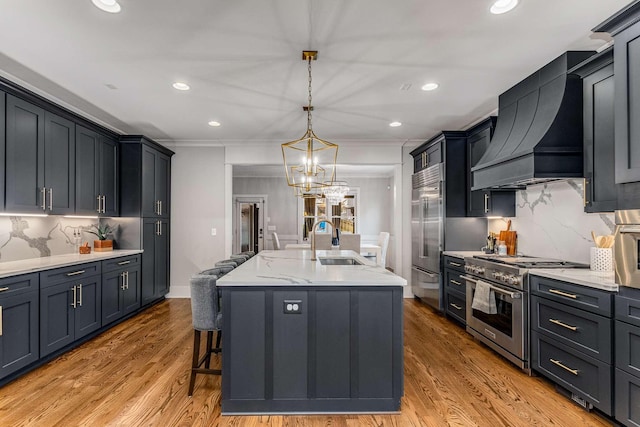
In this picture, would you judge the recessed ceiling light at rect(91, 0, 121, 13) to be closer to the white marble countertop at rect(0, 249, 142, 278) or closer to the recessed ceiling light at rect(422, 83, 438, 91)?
the white marble countertop at rect(0, 249, 142, 278)

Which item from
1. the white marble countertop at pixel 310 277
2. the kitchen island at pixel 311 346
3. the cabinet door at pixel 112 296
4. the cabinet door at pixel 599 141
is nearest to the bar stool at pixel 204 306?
the white marble countertop at pixel 310 277

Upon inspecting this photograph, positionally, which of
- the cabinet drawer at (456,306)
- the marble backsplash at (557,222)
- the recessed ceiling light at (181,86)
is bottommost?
the cabinet drawer at (456,306)

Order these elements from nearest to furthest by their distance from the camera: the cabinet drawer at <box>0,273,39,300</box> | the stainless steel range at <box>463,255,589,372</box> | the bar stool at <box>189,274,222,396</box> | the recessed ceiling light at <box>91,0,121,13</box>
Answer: the recessed ceiling light at <box>91,0,121,13</box>
the bar stool at <box>189,274,222,396</box>
the cabinet drawer at <box>0,273,39,300</box>
the stainless steel range at <box>463,255,589,372</box>

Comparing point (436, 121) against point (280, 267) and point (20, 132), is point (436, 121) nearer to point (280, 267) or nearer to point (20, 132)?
point (280, 267)

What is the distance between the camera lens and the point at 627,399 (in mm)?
2070

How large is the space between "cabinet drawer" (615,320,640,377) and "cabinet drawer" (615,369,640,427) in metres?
0.05

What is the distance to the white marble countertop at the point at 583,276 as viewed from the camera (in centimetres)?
224

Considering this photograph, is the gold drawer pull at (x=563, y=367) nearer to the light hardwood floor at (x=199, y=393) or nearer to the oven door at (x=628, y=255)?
the light hardwood floor at (x=199, y=393)

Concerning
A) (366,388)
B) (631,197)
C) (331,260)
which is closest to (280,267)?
(331,260)

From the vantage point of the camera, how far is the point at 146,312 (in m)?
5.01

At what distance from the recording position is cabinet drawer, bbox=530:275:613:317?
2.24m

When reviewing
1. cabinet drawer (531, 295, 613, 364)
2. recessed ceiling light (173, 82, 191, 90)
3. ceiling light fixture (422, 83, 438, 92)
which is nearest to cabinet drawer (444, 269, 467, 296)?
cabinet drawer (531, 295, 613, 364)

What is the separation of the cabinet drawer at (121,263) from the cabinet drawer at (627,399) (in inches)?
185

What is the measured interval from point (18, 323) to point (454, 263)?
4.35 meters
